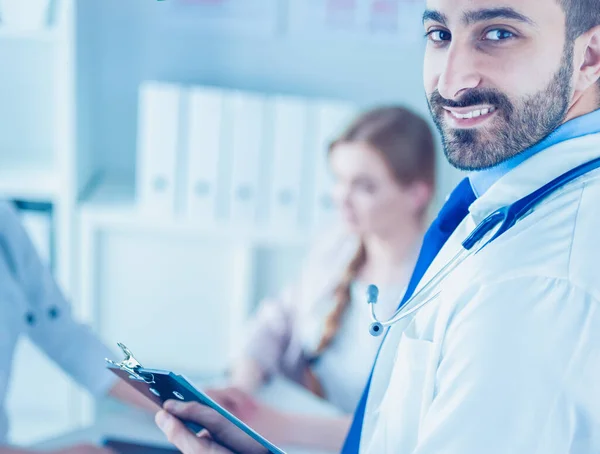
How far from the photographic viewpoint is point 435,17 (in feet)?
2.59

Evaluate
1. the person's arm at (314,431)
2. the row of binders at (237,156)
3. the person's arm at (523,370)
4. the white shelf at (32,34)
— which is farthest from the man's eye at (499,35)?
the white shelf at (32,34)

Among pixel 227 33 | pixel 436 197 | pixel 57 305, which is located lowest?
pixel 57 305

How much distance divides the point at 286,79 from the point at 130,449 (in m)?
1.45

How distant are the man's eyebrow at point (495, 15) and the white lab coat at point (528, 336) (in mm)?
136

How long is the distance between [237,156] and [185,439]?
1.25 meters

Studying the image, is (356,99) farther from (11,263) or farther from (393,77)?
(11,263)

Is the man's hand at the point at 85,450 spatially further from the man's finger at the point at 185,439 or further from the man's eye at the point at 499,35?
the man's eye at the point at 499,35

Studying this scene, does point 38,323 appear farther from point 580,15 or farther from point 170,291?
point 580,15

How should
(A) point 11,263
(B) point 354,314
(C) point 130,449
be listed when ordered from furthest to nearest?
1. (B) point 354,314
2. (A) point 11,263
3. (C) point 130,449

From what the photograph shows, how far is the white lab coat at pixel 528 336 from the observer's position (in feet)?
2.20

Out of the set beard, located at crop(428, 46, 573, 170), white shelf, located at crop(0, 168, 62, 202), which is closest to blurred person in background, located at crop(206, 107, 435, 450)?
white shelf, located at crop(0, 168, 62, 202)

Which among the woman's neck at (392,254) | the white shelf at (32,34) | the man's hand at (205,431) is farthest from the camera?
the white shelf at (32,34)

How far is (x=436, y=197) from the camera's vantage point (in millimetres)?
1965

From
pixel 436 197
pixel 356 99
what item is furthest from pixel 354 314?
pixel 356 99
